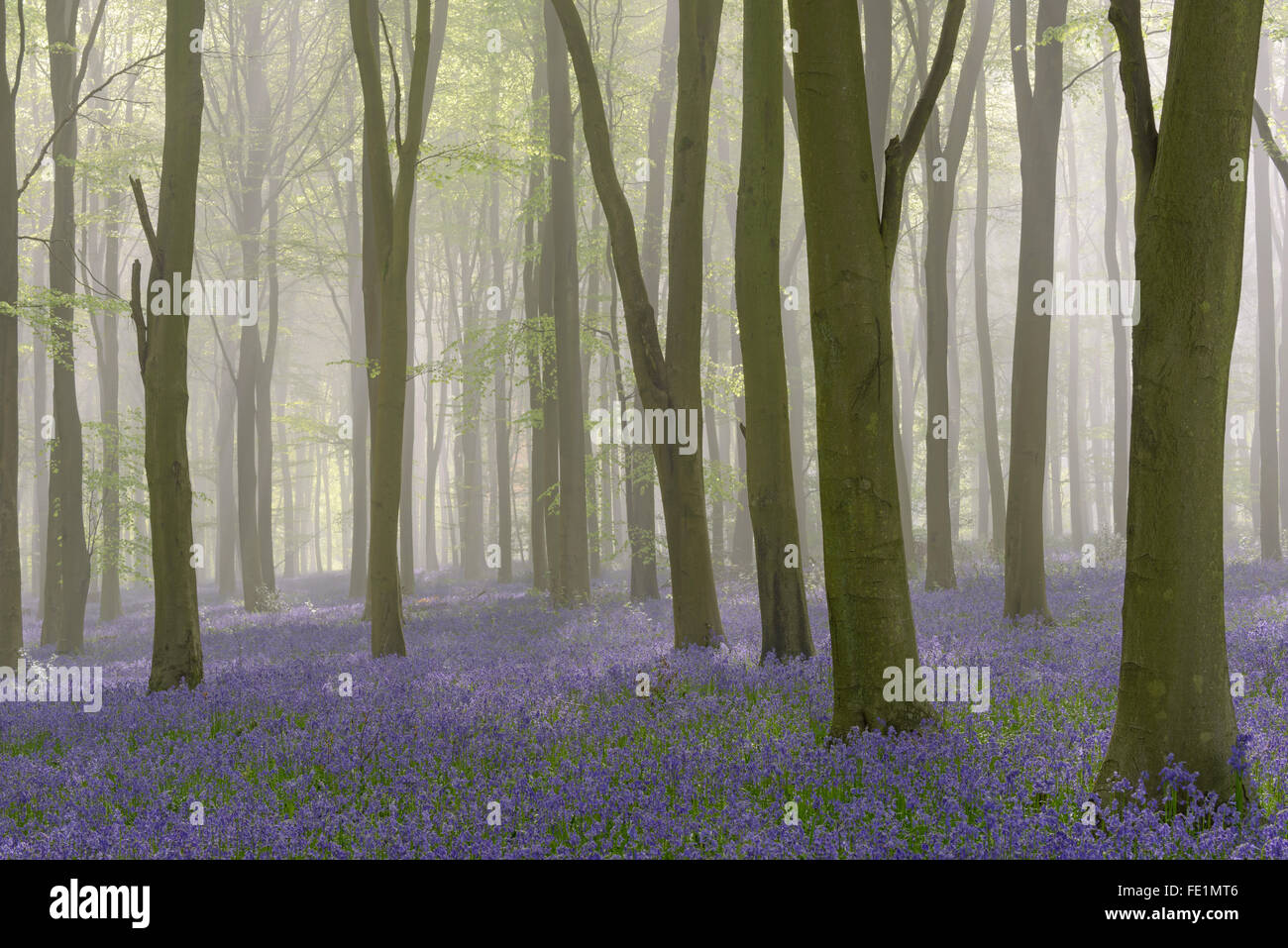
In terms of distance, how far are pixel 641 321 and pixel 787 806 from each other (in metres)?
6.72

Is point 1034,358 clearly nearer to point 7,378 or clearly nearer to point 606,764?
point 606,764

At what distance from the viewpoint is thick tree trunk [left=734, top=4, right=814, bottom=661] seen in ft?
27.9

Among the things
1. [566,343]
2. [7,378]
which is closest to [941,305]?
[566,343]

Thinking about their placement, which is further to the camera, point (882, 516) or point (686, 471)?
point (686, 471)

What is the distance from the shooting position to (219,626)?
17703 mm

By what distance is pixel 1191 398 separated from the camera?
14.0 feet

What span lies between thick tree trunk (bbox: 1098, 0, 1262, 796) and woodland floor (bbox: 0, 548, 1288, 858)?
1.38 feet

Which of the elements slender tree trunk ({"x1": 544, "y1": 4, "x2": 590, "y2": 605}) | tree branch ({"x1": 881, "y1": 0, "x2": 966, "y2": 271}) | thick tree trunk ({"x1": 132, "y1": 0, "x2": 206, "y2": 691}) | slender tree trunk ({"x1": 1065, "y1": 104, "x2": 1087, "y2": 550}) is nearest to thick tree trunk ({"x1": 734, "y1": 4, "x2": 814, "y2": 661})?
tree branch ({"x1": 881, "y1": 0, "x2": 966, "y2": 271})

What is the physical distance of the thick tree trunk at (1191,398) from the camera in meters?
4.25

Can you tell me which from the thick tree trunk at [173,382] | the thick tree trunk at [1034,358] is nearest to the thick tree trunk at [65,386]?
the thick tree trunk at [173,382]

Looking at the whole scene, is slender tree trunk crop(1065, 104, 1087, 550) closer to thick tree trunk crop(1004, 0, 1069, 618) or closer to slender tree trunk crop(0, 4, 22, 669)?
Result: thick tree trunk crop(1004, 0, 1069, 618)

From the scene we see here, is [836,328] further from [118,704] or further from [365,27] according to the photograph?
[365,27]

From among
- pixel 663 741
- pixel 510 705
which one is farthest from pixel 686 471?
pixel 663 741

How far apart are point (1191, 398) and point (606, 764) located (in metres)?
3.53
